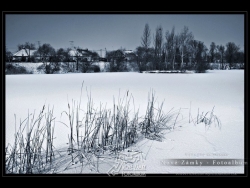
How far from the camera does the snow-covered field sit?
127cm

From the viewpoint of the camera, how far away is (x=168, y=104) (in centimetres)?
230

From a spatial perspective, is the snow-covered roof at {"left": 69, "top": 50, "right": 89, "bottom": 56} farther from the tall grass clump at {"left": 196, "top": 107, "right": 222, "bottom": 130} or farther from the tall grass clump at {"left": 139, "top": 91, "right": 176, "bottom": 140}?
the tall grass clump at {"left": 196, "top": 107, "right": 222, "bottom": 130}

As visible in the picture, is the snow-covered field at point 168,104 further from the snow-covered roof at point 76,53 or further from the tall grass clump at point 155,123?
the snow-covered roof at point 76,53

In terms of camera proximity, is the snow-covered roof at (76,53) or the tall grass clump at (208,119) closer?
the tall grass clump at (208,119)

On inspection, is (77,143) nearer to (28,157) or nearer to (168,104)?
(28,157)

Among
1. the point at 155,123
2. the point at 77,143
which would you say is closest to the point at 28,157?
the point at 77,143

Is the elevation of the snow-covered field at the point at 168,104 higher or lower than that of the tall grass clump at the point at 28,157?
higher

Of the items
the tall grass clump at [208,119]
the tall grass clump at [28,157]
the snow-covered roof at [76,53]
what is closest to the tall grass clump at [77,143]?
the tall grass clump at [28,157]

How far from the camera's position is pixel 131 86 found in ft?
7.79

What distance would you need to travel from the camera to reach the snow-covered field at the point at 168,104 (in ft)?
4.18
